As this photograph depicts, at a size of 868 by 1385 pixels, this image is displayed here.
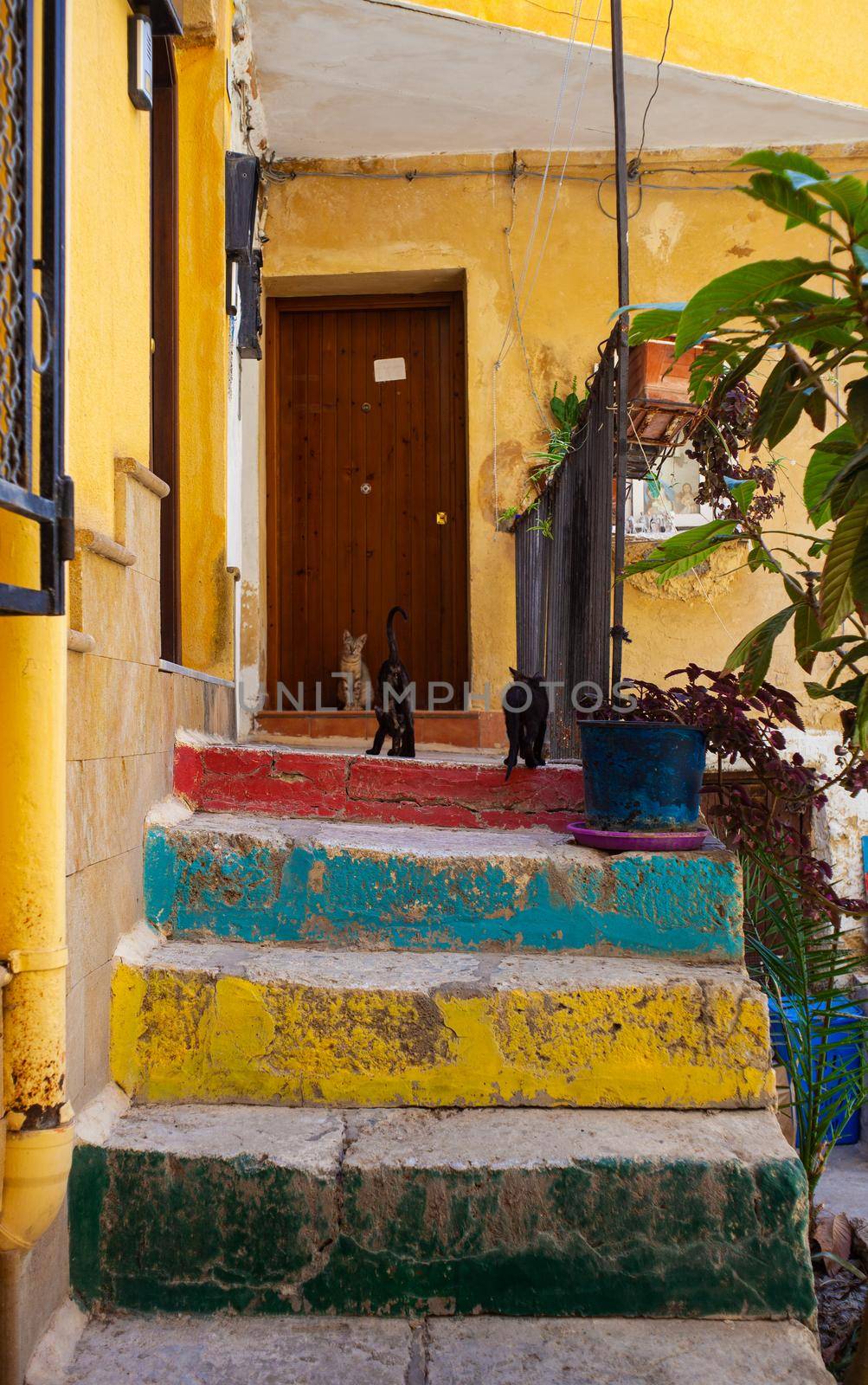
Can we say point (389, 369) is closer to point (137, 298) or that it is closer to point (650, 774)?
point (137, 298)

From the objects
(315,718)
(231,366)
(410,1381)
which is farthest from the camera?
(315,718)

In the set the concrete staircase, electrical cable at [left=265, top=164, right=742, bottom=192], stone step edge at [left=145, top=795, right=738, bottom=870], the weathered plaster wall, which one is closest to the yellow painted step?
the concrete staircase

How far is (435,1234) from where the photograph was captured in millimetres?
1717

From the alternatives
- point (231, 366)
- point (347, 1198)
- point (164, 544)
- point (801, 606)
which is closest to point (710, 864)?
point (801, 606)

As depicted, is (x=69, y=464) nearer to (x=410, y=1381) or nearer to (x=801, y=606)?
(x=801, y=606)

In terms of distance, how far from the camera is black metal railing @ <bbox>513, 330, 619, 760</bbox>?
286cm

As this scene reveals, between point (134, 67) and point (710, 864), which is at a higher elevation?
point (134, 67)

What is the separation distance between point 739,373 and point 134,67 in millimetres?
1600

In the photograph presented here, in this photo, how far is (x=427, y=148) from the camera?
5.42 meters

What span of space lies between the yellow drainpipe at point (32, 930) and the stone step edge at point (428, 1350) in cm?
28

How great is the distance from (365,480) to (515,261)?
1414mm

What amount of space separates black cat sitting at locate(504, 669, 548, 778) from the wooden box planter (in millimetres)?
1405

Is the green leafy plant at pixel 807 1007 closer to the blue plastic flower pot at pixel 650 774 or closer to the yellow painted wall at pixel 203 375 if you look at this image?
the blue plastic flower pot at pixel 650 774

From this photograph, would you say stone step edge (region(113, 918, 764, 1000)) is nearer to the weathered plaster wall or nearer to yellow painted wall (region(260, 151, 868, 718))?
the weathered plaster wall
